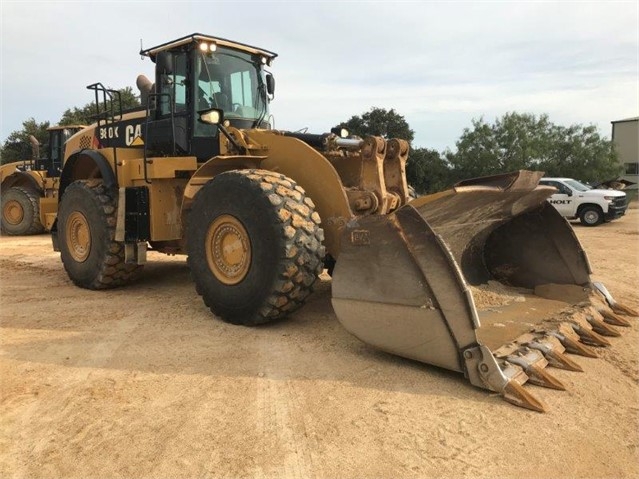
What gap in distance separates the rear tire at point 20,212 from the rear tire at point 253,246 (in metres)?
12.6

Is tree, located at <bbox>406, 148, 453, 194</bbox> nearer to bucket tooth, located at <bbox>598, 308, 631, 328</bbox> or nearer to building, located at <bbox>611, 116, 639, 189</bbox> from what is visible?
building, located at <bbox>611, 116, 639, 189</bbox>

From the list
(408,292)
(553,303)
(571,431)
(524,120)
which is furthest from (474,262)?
(524,120)

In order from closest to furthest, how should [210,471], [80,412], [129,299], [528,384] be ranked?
[210,471] → [80,412] → [528,384] → [129,299]

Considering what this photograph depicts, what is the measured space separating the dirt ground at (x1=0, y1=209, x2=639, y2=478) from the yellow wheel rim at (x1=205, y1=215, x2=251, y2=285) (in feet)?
1.62

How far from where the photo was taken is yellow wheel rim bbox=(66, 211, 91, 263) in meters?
6.71

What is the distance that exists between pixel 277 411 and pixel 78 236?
4.90 metres

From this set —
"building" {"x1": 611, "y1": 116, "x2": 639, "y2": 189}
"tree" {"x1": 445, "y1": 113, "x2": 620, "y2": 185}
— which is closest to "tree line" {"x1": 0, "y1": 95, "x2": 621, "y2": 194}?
"tree" {"x1": 445, "y1": 113, "x2": 620, "y2": 185}

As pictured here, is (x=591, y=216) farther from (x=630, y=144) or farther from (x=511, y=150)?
(x=630, y=144)

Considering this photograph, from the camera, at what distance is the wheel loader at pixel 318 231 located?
354cm

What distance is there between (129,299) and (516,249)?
4441 mm

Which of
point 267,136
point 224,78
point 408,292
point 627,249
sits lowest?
point 627,249

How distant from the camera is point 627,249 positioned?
11.1 metres

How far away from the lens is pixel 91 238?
6.56 meters

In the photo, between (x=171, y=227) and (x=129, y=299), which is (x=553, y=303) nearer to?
(x=171, y=227)
